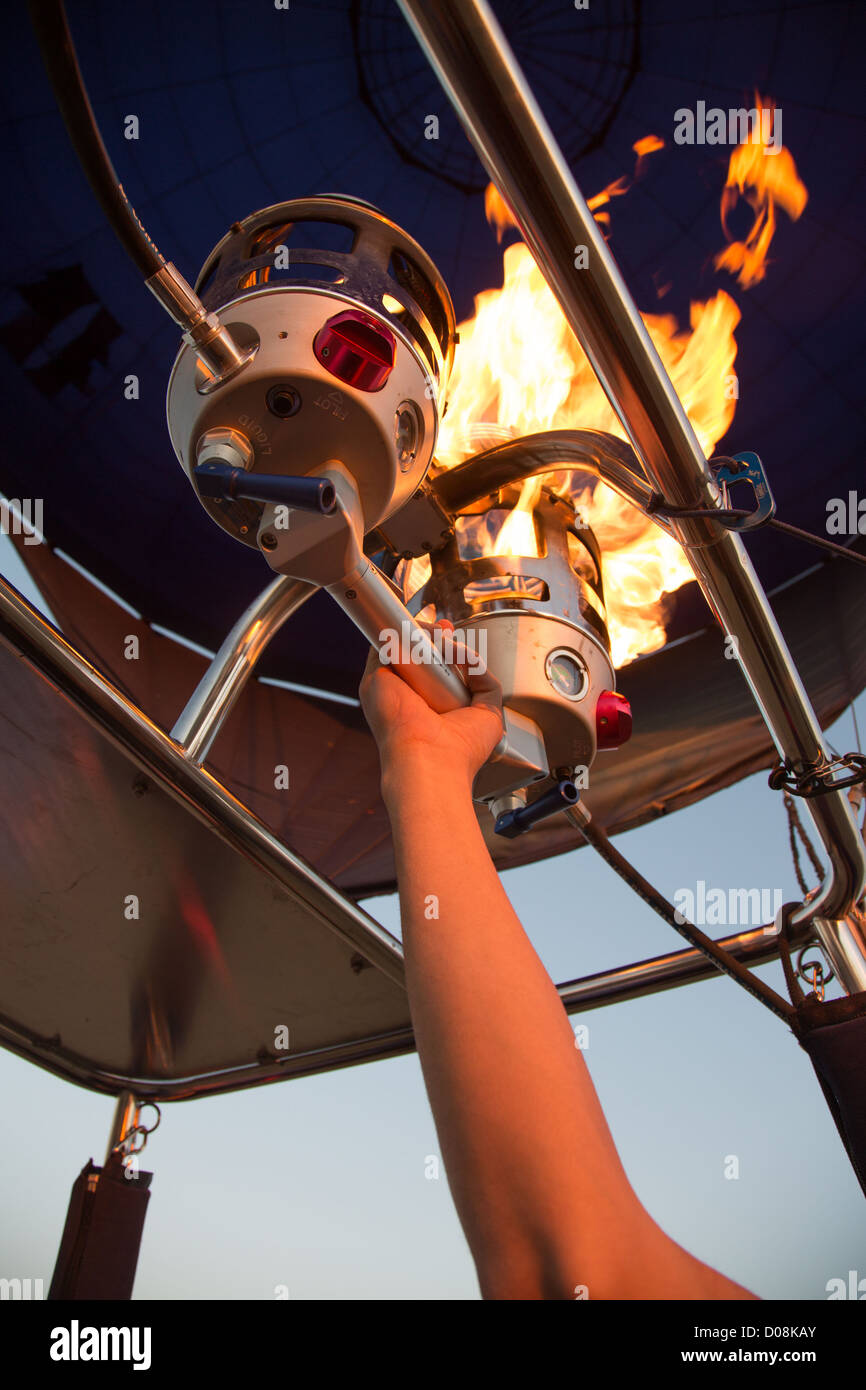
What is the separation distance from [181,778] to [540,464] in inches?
15.7

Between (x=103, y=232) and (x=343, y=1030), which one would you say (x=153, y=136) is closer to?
(x=103, y=232)

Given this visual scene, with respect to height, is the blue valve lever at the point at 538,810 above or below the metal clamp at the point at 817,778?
below

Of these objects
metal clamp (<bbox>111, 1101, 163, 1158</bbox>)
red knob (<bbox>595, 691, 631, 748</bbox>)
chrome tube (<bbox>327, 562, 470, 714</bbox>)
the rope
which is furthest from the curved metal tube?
metal clamp (<bbox>111, 1101, 163, 1158</bbox>)

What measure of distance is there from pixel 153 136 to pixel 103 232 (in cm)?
10

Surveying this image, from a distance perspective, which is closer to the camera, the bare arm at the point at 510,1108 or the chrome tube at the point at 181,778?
the bare arm at the point at 510,1108

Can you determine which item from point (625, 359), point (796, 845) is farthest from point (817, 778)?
point (625, 359)

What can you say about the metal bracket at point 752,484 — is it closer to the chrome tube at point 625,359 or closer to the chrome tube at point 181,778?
the chrome tube at point 625,359

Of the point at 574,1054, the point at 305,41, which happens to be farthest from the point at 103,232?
the point at 574,1054

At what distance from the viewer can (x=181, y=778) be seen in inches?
25.2

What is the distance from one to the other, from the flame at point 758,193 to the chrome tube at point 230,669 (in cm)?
47

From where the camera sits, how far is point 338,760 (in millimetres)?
1169

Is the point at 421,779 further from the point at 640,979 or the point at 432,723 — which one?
the point at 640,979

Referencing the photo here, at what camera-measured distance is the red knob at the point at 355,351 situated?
0.47 m

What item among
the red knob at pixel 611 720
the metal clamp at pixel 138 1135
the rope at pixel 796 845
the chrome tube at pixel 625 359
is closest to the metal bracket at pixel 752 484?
the chrome tube at pixel 625 359
